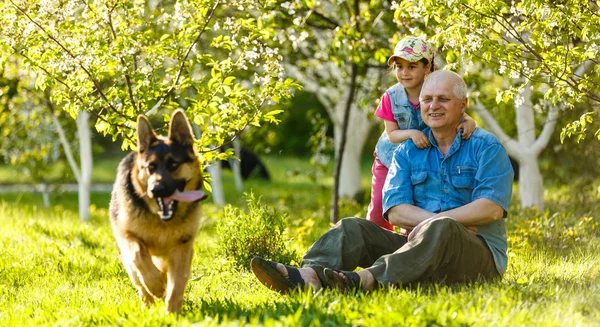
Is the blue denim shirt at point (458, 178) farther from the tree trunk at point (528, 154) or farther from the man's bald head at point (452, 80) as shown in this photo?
the tree trunk at point (528, 154)

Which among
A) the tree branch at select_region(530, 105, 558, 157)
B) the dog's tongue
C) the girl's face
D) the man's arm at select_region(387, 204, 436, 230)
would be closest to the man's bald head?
the girl's face

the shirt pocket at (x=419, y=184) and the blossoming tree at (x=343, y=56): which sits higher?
the blossoming tree at (x=343, y=56)

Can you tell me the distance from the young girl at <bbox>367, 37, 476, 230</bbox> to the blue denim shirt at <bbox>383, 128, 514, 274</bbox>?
1.09ft

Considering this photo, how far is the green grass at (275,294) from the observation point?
403cm

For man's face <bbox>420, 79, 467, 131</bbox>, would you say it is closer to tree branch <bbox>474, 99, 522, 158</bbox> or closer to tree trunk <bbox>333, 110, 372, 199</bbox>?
tree branch <bbox>474, 99, 522, 158</bbox>

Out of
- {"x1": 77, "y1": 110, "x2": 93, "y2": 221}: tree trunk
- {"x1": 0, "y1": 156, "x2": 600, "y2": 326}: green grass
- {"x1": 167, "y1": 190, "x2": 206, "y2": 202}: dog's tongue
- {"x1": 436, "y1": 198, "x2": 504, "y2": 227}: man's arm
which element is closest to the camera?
{"x1": 0, "y1": 156, "x2": 600, "y2": 326}: green grass

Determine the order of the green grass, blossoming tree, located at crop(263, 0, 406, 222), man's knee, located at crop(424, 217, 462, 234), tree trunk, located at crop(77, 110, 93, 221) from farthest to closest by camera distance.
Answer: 1. tree trunk, located at crop(77, 110, 93, 221)
2. blossoming tree, located at crop(263, 0, 406, 222)
3. man's knee, located at crop(424, 217, 462, 234)
4. the green grass

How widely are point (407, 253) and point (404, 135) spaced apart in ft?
3.38

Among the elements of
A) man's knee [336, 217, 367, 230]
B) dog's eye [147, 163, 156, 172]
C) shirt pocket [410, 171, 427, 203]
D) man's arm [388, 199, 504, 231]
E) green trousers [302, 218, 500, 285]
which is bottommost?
green trousers [302, 218, 500, 285]

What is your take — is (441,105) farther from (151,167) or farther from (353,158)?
(353,158)

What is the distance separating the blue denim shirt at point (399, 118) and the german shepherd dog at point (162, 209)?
1.62 m

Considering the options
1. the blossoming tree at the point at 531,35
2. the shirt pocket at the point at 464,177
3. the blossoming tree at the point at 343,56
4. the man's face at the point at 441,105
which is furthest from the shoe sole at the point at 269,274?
the blossoming tree at the point at 343,56

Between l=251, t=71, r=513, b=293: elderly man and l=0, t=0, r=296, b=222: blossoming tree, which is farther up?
l=0, t=0, r=296, b=222: blossoming tree

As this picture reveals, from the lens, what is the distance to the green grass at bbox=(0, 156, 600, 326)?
4.03 m
